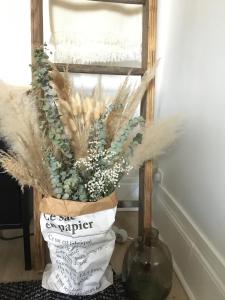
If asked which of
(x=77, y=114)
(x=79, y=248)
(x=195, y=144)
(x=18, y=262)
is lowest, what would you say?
(x=18, y=262)

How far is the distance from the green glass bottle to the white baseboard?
12 cm

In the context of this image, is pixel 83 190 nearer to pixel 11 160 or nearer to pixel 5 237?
pixel 11 160

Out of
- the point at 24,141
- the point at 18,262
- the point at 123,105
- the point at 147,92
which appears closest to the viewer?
the point at 24,141

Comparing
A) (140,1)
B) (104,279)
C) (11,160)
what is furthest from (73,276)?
(140,1)

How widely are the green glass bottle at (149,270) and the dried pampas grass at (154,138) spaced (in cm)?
26

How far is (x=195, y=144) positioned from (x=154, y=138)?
23 cm

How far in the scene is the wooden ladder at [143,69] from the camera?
1.19 meters

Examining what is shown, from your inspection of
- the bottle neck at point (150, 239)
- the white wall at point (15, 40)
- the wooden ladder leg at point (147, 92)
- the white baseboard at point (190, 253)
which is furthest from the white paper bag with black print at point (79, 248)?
the white wall at point (15, 40)

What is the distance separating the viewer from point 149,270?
1.16 metres

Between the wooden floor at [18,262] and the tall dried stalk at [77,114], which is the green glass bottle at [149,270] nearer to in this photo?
the wooden floor at [18,262]

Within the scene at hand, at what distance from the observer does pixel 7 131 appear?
3.53 feet

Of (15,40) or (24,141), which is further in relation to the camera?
(15,40)

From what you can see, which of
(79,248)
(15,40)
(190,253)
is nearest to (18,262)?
(79,248)

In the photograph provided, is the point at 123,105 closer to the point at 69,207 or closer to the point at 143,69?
the point at 143,69
